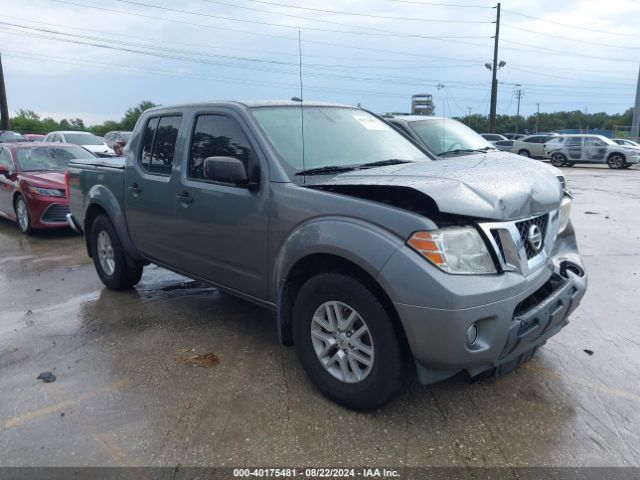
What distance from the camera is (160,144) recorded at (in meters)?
4.70

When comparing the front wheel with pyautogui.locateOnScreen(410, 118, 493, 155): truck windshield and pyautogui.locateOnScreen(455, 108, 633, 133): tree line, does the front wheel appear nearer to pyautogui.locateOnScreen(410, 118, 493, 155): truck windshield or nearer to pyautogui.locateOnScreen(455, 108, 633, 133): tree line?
pyautogui.locateOnScreen(410, 118, 493, 155): truck windshield

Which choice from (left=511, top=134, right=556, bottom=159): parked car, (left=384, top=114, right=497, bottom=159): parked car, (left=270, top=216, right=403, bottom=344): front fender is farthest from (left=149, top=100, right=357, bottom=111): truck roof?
(left=511, top=134, right=556, bottom=159): parked car

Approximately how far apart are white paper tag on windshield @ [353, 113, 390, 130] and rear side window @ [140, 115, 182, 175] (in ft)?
4.92

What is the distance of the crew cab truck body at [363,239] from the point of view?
2725mm

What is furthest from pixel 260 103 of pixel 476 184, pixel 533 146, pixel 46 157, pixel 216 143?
pixel 533 146

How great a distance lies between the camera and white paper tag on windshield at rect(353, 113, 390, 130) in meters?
4.41

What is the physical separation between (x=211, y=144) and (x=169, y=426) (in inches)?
82.1

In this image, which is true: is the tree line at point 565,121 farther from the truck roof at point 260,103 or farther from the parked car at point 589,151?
the truck roof at point 260,103

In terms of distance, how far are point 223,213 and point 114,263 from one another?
7.27 feet

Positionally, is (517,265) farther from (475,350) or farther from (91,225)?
(91,225)

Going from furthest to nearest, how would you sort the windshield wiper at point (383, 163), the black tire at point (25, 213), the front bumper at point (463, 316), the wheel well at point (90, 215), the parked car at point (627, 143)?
the parked car at point (627, 143), the black tire at point (25, 213), the wheel well at point (90, 215), the windshield wiper at point (383, 163), the front bumper at point (463, 316)

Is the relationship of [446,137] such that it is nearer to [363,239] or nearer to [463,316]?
[363,239]

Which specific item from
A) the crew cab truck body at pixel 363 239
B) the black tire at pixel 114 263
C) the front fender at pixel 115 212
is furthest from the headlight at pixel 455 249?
the black tire at pixel 114 263

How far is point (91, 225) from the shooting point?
5.78 meters
